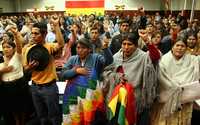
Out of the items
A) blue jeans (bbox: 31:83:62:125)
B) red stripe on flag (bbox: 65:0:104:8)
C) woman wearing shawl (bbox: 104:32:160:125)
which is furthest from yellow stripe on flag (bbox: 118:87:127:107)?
red stripe on flag (bbox: 65:0:104:8)

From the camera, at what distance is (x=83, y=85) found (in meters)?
3.75

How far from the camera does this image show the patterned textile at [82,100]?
3754 millimetres

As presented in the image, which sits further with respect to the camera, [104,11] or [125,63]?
[104,11]

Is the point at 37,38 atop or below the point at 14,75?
atop

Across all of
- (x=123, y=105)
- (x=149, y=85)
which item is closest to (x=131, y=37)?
(x=149, y=85)

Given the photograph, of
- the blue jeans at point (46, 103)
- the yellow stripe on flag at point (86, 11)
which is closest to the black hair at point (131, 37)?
the blue jeans at point (46, 103)

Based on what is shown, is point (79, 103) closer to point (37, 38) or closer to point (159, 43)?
point (37, 38)

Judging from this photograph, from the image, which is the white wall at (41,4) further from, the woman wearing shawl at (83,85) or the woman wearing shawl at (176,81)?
the woman wearing shawl at (176,81)

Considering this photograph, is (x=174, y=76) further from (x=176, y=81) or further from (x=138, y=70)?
(x=138, y=70)

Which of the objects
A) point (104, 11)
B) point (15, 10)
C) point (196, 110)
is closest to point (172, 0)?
point (104, 11)

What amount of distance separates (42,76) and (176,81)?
152 cm

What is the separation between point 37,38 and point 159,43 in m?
2.66

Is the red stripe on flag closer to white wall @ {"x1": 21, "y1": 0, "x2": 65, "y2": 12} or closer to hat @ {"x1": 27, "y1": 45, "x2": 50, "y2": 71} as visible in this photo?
white wall @ {"x1": 21, "y1": 0, "x2": 65, "y2": 12}

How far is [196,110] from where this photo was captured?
414cm
